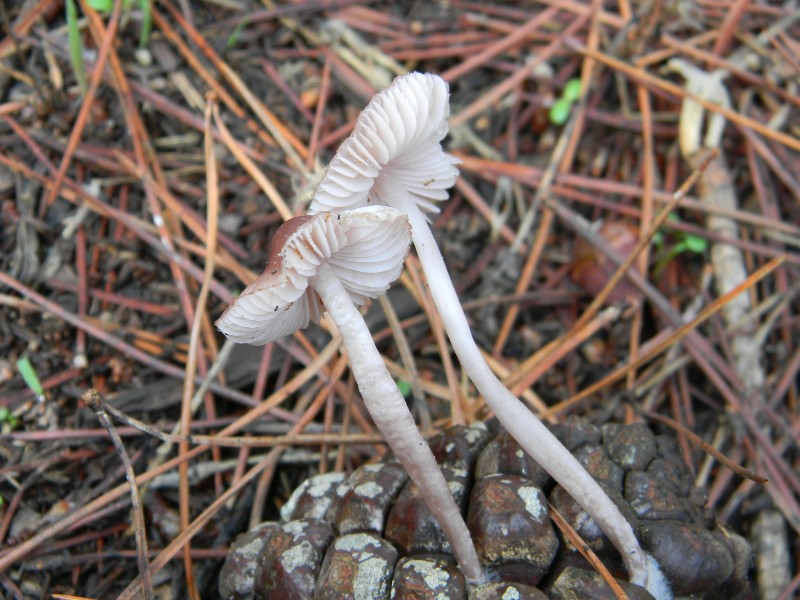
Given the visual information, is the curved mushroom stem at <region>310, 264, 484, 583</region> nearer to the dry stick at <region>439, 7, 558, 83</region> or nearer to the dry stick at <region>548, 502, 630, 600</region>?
the dry stick at <region>548, 502, 630, 600</region>

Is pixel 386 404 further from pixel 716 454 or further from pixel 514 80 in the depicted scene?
pixel 514 80

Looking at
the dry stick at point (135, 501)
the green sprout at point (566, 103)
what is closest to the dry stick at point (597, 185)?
the green sprout at point (566, 103)

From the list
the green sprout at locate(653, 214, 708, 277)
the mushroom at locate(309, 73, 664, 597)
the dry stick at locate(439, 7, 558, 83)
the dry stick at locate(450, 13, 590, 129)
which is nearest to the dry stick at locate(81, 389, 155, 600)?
the mushroom at locate(309, 73, 664, 597)

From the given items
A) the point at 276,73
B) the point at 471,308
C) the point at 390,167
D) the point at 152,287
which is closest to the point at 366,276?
the point at 390,167

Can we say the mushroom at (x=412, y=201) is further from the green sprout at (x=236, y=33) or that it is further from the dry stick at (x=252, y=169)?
the green sprout at (x=236, y=33)

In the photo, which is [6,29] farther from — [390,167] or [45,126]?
[390,167]

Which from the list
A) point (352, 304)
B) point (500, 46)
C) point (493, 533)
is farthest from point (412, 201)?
point (500, 46)

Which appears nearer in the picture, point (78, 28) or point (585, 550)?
point (585, 550)

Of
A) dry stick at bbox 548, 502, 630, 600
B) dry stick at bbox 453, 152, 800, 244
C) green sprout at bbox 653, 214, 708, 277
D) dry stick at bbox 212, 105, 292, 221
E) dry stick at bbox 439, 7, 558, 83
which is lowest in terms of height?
dry stick at bbox 548, 502, 630, 600
